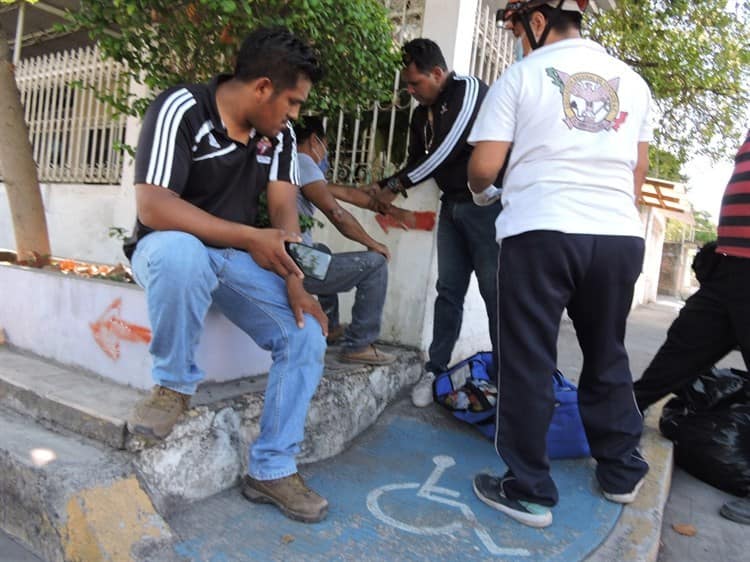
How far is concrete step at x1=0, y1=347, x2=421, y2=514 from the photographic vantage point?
6.74 feet

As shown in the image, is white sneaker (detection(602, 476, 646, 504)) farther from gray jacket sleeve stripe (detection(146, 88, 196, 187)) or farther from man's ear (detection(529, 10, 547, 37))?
gray jacket sleeve stripe (detection(146, 88, 196, 187))

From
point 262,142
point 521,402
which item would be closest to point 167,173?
point 262,142

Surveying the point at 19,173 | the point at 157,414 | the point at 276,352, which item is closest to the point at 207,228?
the point at 276,352

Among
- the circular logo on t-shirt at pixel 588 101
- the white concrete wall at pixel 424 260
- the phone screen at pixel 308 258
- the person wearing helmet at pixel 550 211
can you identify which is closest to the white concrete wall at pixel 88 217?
the white concrete wall at pixel 424 260

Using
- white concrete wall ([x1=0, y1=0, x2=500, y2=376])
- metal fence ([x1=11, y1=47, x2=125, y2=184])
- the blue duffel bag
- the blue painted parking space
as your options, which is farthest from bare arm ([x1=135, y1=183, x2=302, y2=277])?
metal fence ([x1=11, y1=47, x2=125, y2=184])

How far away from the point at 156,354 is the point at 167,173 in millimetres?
614

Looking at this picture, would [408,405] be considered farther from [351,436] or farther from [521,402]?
[521,402]

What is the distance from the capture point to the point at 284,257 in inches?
81.6

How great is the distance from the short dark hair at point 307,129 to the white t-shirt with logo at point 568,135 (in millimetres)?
1336

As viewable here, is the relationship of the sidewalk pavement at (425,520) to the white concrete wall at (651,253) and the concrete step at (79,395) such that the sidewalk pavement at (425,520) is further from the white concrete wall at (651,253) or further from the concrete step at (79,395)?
the white concrete wall at (651,253)

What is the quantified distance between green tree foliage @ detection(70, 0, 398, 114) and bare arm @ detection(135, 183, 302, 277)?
0.91 meters

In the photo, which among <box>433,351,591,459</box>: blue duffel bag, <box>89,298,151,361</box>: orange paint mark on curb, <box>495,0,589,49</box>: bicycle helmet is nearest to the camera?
<box>495,0,589,49</box>: bicycle helmet

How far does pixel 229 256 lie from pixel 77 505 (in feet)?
3.04

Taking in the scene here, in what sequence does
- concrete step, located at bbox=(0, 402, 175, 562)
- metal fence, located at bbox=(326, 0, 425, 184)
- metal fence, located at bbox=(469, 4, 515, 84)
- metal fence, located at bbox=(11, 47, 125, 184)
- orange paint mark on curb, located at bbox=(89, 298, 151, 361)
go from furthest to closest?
metal fence, located at bbox=(11, 47, 125, 184) → metal fence, located at bbox=(469, 4, 515, 84) → metal fence, located at bbox=(326, 0, 425, 184) → orange paint mark on curb, located at bbox=(89, 298, 151, 361) → concrete step, located at bbox=(0, 402, 175, 562)
